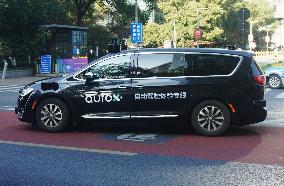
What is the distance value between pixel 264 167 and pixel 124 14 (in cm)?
3808

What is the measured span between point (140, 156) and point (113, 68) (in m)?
2.30

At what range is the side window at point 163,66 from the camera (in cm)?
852

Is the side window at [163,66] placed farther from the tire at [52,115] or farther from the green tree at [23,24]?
the green tree at [23,24]

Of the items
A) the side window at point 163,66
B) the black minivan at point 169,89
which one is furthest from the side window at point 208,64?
the side window at point 163,66

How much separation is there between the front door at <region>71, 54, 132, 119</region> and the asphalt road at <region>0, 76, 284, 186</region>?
16.4 inches

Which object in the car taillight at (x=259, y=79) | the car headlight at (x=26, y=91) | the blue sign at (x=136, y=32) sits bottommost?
the car headlight at (x=26, y=91)

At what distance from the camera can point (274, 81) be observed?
61.5 ft

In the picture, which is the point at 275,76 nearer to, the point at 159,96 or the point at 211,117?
the point at 211,117

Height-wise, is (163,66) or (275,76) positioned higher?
(163,66)

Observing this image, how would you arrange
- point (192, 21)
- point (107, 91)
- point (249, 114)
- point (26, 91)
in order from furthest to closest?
point (192, 21)
point (26, 91)
point (107, 91)
point (249, 114)

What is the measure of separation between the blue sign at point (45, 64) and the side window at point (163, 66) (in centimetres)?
2159

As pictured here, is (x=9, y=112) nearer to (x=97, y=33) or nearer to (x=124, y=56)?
(x=124, y=56)

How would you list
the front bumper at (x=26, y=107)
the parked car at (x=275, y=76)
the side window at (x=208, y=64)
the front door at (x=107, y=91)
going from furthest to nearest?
1. the parked car at (x=275, y=76)
2. the front bumper at (x=26, y=107)
3. the front door at (x=107, y=91)
4. the side window at (x=208, y=64)

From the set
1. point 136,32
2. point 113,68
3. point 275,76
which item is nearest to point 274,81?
point 275,76
